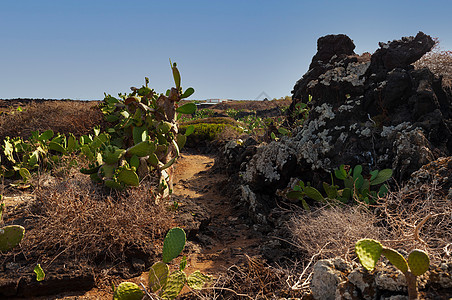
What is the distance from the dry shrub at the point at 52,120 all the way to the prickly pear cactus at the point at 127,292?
7158mm

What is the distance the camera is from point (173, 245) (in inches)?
114

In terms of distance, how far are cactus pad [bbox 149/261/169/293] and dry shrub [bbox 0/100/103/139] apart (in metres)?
7.02

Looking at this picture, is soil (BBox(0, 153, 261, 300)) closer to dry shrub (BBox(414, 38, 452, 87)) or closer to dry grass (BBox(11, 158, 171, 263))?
dry grass (BBox(11, 158, 171, 263))

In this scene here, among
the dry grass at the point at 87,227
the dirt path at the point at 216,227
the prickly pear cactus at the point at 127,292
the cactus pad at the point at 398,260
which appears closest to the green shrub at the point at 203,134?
the dirt path at the point at 216,227

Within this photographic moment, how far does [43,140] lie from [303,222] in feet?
16.7

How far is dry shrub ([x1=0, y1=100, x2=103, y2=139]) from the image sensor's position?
8.94 metres

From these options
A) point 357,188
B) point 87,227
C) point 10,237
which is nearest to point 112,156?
point 87,227

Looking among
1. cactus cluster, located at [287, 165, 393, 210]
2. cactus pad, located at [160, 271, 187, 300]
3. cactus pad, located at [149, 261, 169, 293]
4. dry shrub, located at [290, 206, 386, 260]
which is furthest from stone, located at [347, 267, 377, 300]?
cactus cluster, located at [287, 165, 393, 210]

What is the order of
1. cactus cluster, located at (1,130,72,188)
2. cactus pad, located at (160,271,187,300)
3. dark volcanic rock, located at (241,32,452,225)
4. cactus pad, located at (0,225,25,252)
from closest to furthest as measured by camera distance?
cactus pad, located at (160,271,187,300), cactus pad, located at (0,225,25,252), dark volcanic rock, located at (241,32,452,225), cactus cluster, located at (1,130,72,188)

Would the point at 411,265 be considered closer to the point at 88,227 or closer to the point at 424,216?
the point at 424,216

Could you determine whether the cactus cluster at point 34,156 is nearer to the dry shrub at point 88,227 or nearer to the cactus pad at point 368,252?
the dry shrub at point 88,227

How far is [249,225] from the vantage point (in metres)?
4.75

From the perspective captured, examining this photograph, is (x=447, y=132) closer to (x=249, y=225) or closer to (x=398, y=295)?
(x=249, y=225)

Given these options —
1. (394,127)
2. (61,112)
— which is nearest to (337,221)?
(394,127)
